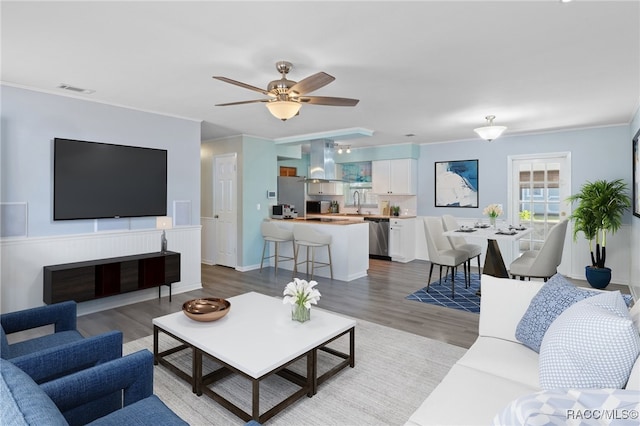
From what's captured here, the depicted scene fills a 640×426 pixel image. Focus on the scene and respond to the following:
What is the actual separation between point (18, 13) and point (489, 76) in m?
3.60

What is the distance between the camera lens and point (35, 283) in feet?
12.4

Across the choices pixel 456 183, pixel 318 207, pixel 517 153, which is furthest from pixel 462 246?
pixel 318 207

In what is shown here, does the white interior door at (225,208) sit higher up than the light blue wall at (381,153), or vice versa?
the light blue wall at (381,153)

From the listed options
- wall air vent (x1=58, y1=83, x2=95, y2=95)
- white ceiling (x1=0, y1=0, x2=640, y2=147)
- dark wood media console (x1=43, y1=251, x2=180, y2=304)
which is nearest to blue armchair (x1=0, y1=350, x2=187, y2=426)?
white ceiling (x1=0, y1=0, x2=640, y2=147)

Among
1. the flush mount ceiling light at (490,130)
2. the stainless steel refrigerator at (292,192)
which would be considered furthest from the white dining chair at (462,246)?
the stainless steel refrigerator at (292,192)

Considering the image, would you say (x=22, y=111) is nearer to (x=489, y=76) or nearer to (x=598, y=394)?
(x=489, y=76)

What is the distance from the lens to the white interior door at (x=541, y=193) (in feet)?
19.6

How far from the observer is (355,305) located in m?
4.40

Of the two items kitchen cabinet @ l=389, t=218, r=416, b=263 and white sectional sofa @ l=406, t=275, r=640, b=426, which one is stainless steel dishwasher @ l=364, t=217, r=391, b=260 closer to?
kitchen cabinet @ l=389, t=218, r=416, b=263

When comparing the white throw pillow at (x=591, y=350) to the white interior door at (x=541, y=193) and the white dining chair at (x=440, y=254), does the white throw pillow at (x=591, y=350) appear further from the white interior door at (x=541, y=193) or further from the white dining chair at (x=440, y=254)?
the white interior door at (x=541, y=193)

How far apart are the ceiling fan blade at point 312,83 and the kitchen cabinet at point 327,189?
601 cm

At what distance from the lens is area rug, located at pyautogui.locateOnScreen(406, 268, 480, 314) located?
4367mm

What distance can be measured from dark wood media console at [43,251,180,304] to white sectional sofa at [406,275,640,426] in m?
3.73

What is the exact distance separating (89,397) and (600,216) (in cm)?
617
